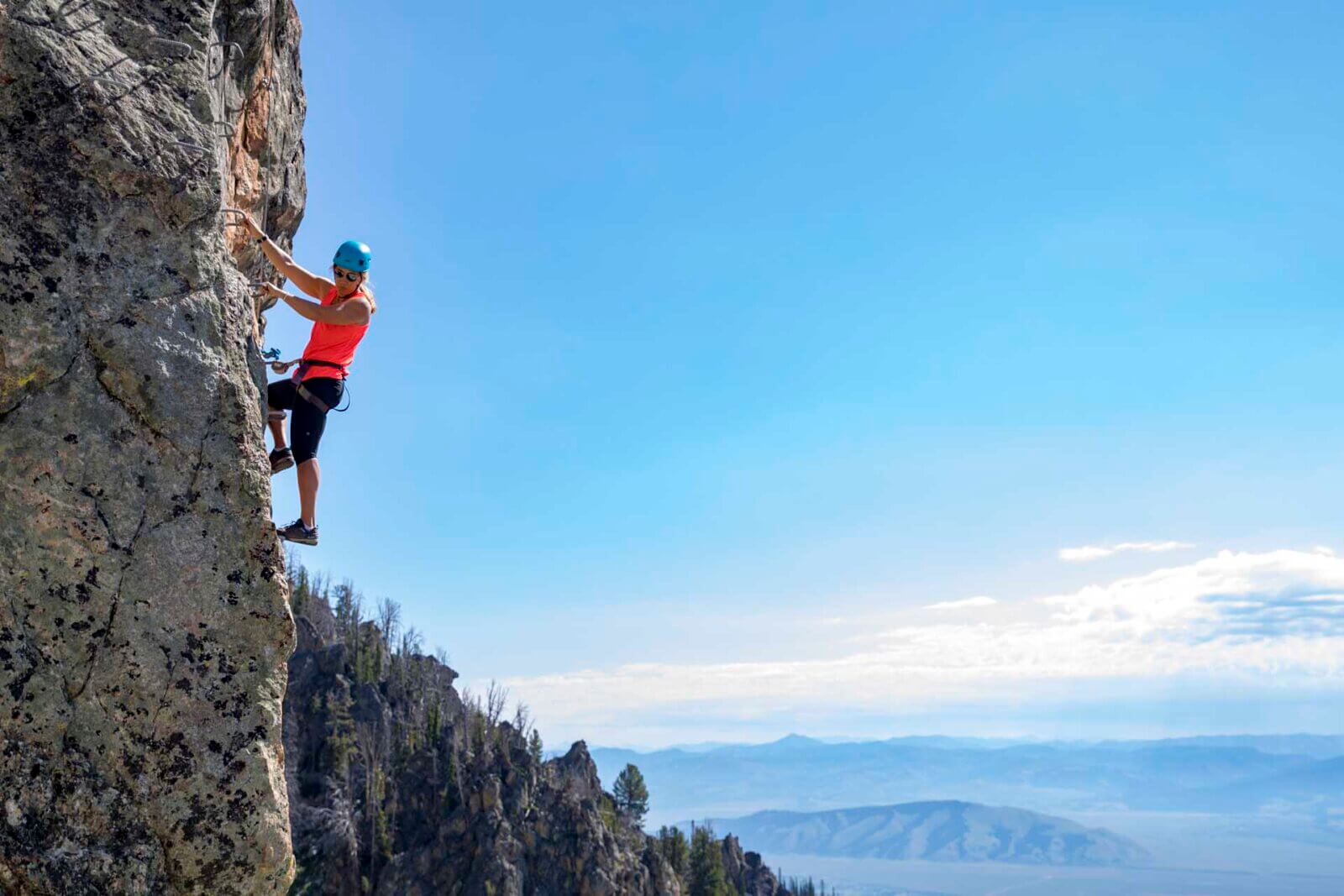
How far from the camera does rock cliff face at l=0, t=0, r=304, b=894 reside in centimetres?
575

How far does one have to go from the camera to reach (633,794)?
364 feet

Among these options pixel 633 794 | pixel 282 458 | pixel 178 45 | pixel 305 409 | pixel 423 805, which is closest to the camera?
pixel 178 45

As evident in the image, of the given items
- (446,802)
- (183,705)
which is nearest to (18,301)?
(183,705)

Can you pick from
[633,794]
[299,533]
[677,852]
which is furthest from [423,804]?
[299,533]

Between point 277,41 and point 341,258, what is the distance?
258cm

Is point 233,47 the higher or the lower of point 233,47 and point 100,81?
the higher

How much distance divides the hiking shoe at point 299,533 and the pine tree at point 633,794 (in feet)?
346

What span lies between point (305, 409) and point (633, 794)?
110 meters

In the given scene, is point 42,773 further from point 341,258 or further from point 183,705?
point 341,258

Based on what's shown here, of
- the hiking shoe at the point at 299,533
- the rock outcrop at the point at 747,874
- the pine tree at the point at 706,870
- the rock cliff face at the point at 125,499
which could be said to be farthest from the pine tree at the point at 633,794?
the rock cliff face at the point at 125,499

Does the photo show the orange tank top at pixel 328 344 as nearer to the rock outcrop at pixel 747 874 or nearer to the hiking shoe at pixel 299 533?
the hiking shoe at pixel 299 533

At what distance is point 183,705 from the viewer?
19.8 feet

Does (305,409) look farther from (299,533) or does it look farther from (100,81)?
(100,81)

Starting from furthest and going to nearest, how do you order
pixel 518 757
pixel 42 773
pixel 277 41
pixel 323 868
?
pixel 518 757 → pixel 323 868 → pixel 277 41 → pixel 42 773
